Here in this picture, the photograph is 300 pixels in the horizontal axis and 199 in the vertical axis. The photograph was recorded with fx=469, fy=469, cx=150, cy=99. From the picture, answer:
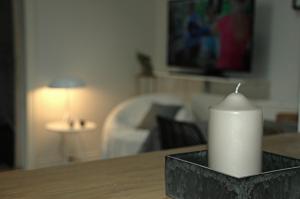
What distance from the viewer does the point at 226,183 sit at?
0.73m

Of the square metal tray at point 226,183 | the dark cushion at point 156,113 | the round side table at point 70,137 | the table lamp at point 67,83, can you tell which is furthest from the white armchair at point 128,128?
the square metal tray at point 226,183

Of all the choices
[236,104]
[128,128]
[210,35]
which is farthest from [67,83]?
[236,104]

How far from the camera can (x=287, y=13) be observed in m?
4.09

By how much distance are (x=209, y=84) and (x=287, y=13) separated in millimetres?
1244

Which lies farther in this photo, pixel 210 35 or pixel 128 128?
pixel 128 128

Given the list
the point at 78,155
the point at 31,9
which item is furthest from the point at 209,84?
the point at 31,9

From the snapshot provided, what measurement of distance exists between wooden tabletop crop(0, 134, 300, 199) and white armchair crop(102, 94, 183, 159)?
10.3 feet

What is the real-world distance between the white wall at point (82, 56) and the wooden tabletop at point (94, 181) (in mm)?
4027

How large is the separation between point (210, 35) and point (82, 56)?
1555mm

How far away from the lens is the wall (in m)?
4.04

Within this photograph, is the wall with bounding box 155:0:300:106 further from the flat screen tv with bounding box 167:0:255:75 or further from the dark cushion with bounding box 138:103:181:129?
the dark cushion with bounding box 138:103:181:129

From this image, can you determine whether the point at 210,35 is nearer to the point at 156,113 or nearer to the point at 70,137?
the point at 156,113

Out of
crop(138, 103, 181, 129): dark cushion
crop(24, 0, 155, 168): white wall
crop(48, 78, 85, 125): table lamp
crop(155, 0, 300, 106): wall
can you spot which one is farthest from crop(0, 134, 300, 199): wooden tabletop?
crop(24, 0, 155, 168): white wall

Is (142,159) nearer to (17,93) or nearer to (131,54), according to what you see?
(17,93)
